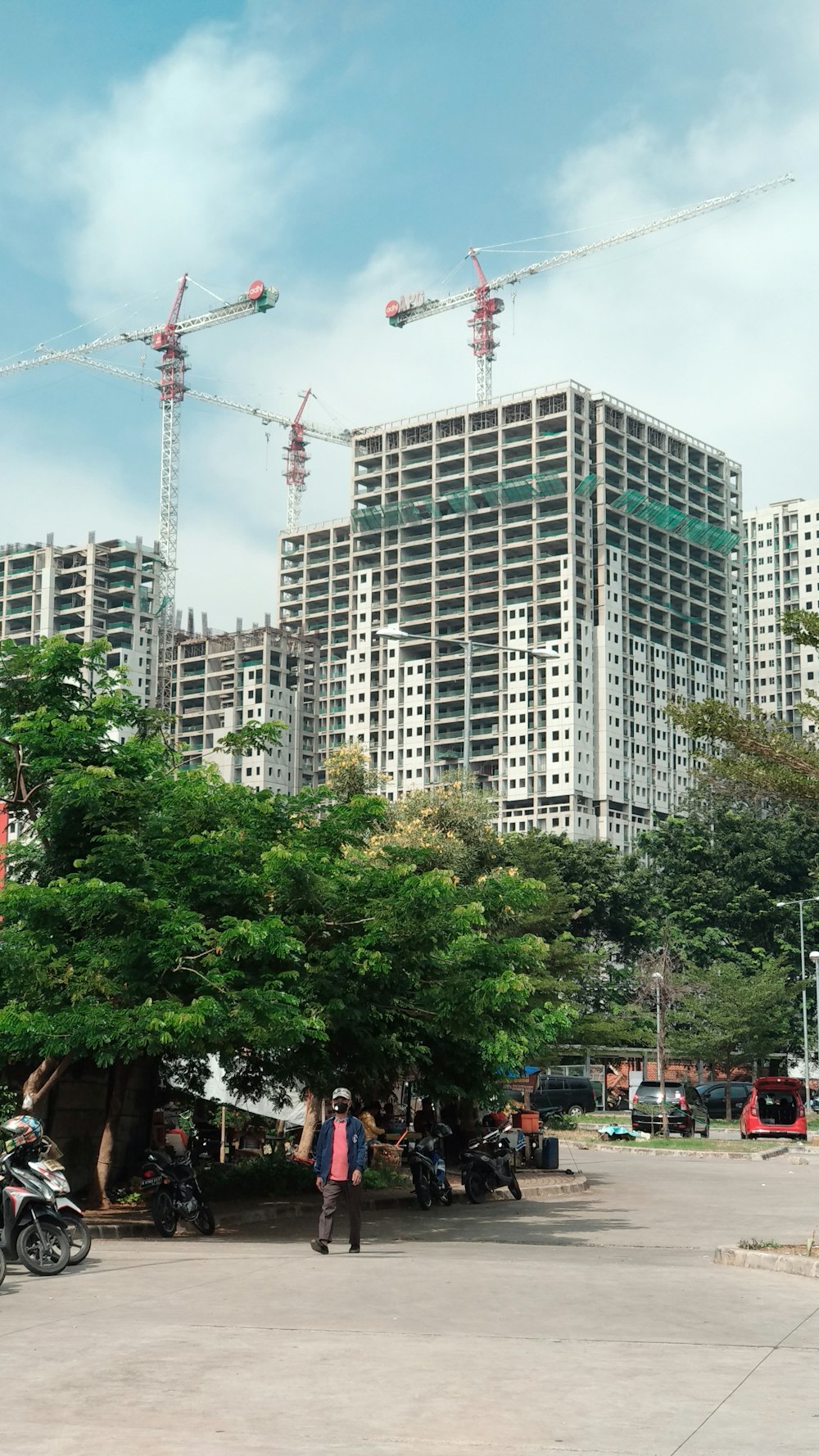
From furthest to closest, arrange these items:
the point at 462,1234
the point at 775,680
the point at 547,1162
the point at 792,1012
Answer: the point at 775,680, the point at 792,1012, the point at 547,1162, the point at 462,1234

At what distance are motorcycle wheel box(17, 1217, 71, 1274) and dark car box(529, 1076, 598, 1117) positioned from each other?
154ft

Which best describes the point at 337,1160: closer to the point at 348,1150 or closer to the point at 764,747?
the point at 348,1150

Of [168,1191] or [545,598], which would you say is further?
[545,598]

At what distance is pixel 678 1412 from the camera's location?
25.1 feet

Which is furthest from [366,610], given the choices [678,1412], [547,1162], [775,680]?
[678,1412]

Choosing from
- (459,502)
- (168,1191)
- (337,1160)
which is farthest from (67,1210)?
(459,502)

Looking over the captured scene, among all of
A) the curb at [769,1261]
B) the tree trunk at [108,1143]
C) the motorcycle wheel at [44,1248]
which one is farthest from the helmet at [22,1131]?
the curb at [769,1261]

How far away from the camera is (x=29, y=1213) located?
14.0m

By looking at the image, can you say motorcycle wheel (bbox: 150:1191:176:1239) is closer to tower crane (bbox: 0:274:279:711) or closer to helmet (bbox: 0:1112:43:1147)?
helmet (bbox: 0:1112:43:1147)

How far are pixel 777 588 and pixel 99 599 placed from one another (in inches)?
2966

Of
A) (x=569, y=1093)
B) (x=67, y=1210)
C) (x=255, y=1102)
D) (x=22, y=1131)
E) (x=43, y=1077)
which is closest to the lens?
(x=22, y=1131)

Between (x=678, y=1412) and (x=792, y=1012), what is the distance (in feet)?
234

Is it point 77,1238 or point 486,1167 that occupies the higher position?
point 77,1238

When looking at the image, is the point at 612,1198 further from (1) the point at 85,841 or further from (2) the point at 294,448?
(2) the point at 294,448
